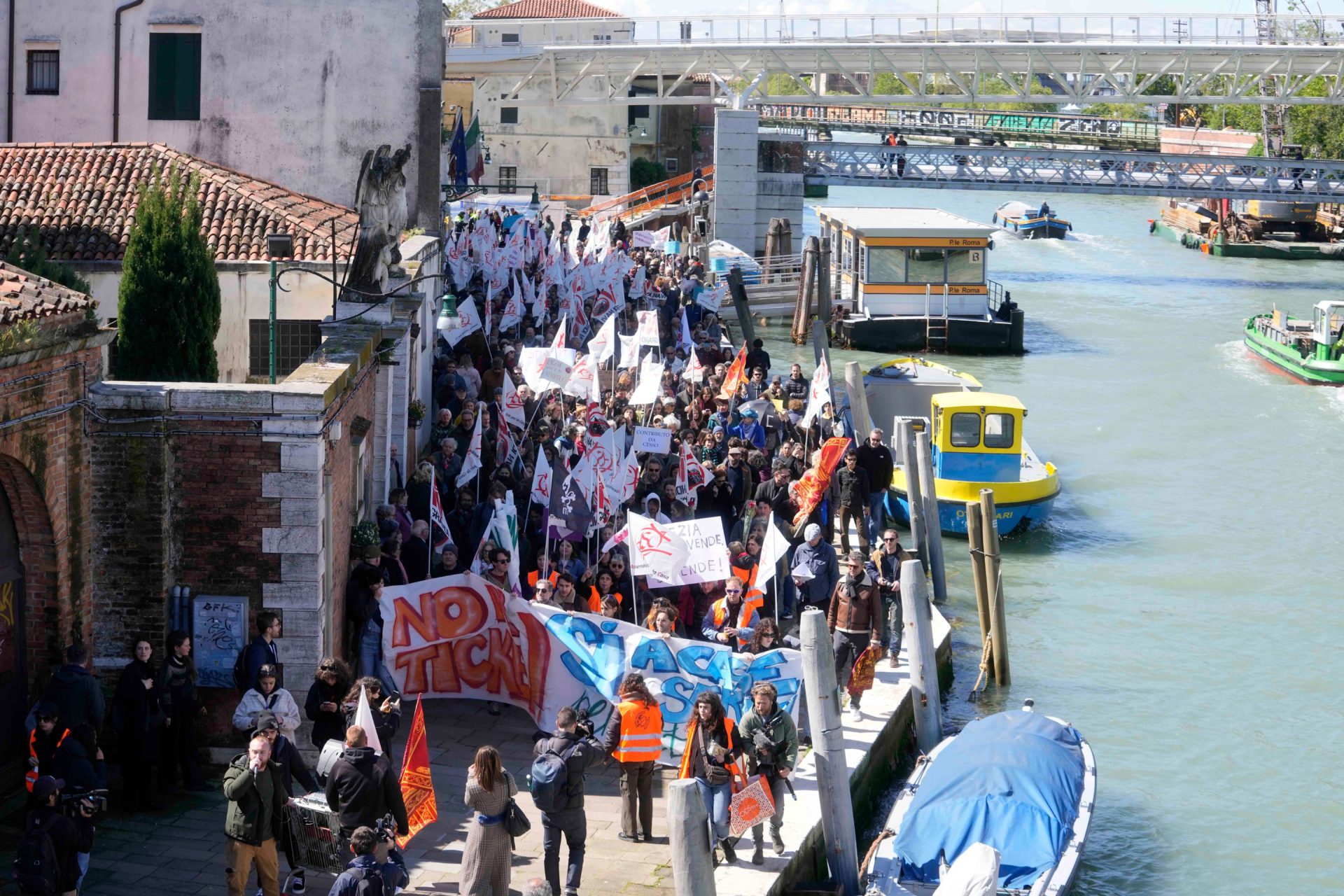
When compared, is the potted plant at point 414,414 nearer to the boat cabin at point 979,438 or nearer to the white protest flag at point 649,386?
the white protest flag at point 649,386

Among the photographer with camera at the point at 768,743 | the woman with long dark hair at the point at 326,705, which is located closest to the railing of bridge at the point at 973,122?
the photographer with camera at the point at 768,743

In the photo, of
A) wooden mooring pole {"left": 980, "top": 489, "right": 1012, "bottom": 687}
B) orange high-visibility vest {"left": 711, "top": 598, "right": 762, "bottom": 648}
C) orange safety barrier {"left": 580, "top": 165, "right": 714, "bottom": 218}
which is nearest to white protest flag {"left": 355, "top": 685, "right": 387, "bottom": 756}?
orange high-visibility vest {"left": 711, "top": 598, "right": 762, "bottom": 648}

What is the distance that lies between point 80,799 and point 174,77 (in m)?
18.6

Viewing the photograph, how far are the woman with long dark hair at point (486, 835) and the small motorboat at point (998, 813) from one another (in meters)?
3.31

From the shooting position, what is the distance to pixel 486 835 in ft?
32.0

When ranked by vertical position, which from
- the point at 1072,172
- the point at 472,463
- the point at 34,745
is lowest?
the point at 34,745

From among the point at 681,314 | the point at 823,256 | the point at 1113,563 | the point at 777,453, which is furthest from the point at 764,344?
the point at 777,453

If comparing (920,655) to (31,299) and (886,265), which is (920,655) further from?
(886,265)

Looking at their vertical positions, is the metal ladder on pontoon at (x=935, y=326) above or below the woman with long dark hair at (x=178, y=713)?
above

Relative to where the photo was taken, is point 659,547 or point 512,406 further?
point 512,406

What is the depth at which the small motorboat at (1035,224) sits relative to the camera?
79375 millimetres

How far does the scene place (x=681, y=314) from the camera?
28094 mm

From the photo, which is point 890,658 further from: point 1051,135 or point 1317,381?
point 1051,135

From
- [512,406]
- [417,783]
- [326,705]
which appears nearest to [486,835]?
[417,783]
